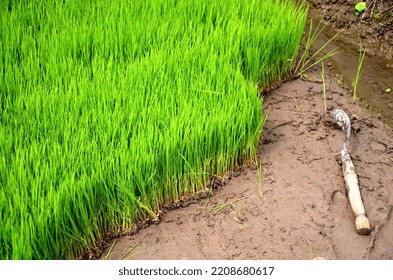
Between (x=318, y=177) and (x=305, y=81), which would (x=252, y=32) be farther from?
(x=318, y=177)

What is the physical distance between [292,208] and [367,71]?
1258 millimetres

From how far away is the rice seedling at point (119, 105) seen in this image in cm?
194

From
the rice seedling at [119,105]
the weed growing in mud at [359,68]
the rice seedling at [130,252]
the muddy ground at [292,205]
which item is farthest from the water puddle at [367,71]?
the rice seedling at [130,252]

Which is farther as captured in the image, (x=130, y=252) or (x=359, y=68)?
(x=359, y=68)

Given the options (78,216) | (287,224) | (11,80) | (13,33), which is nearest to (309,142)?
(287,224)

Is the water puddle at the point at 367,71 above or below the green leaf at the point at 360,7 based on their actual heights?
below

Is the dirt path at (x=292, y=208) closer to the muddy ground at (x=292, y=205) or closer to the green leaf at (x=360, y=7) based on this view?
the muddy ground at (x=292, y=205)

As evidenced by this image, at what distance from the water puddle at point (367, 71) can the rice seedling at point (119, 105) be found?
36cm

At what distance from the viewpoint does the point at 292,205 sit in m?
2.19

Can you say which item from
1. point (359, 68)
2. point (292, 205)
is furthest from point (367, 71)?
point (292, 205)

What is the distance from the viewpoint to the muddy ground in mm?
2029

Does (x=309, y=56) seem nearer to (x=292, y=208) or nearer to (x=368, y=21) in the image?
(x=368, y=21)

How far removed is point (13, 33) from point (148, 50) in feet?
2.27

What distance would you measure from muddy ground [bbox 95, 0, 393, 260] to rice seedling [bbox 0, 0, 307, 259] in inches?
4.6
